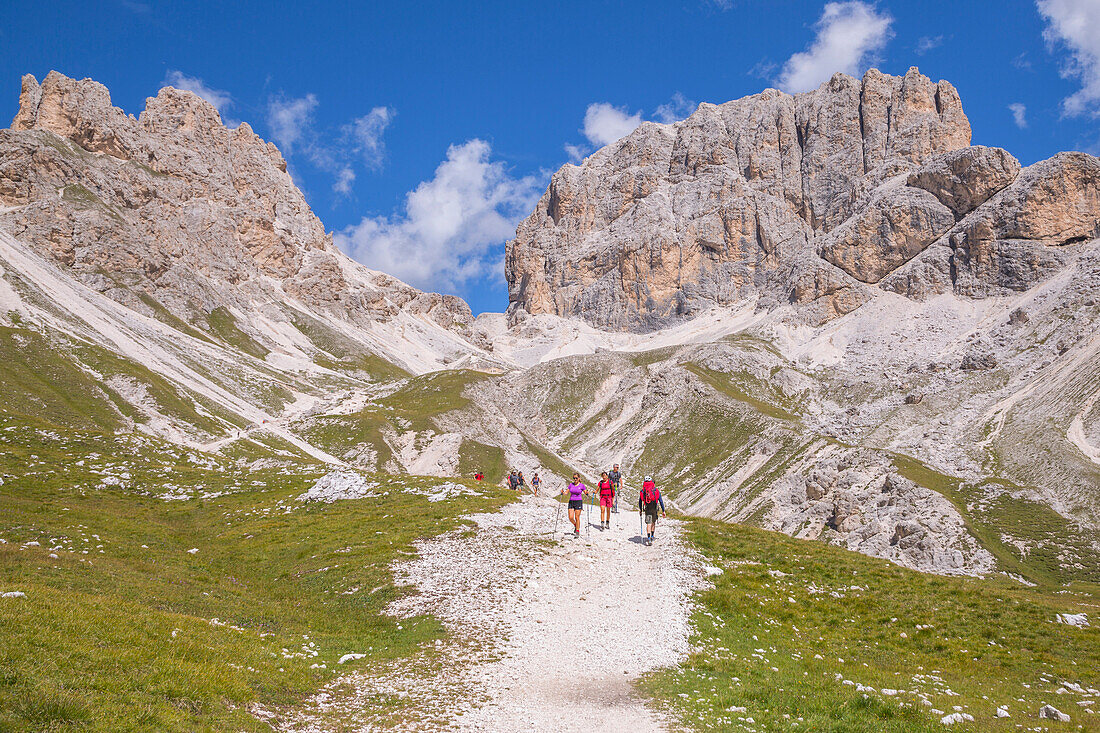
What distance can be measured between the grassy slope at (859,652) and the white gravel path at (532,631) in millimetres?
1425

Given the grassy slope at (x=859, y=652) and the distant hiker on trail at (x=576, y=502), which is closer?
the grassy slope at (x=859, y=652)

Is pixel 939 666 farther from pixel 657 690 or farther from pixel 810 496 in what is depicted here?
pixel 810 496

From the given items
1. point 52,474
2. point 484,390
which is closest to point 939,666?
point 52,474

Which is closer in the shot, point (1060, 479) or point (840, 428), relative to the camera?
point (1060, 479)

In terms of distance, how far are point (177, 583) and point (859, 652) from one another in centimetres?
2385

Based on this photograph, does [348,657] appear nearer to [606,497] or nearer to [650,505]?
[650,505]

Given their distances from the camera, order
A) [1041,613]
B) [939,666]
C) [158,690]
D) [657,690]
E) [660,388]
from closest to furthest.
A: [158,690] → [657,690] → [939,666] → [1041,613] → [660,388]

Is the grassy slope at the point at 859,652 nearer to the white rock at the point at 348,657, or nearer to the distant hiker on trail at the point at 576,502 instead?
the distant hiker on trail at the point at 576,502

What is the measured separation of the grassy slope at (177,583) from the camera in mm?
11336

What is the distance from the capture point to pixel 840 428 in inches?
5773

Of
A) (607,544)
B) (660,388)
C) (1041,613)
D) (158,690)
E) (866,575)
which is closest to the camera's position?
(158,690)

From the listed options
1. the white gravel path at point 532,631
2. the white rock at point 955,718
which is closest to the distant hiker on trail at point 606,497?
the white gravel path at point 532,631

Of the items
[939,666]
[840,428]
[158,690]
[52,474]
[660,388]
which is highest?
[660,388]

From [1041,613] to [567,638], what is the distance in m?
18.4
